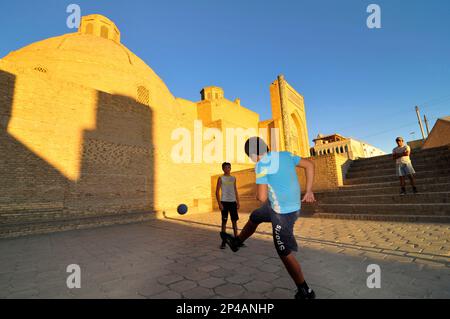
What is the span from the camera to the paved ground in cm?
241

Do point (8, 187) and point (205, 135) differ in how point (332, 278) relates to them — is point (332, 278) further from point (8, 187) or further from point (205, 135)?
point (205, 135)

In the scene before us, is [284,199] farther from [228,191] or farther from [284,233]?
[228,191]

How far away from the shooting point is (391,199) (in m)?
6.96

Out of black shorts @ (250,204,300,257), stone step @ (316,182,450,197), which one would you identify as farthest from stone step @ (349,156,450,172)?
black shorts @ (250,204,300,257)

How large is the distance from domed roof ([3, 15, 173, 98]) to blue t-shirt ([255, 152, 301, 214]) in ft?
56.6

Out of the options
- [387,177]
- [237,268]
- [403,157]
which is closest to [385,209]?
[403,157]

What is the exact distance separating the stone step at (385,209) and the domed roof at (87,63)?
52.5 ft

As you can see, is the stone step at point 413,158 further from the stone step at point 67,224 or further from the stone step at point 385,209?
the stone step at point 67,224

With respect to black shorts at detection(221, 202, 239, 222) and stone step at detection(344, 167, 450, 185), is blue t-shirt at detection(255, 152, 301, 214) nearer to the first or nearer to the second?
black shorts at detection(221, 202, 239, 222)

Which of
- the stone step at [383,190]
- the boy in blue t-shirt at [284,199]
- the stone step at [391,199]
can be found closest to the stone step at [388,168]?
the stone step at [383,190]
